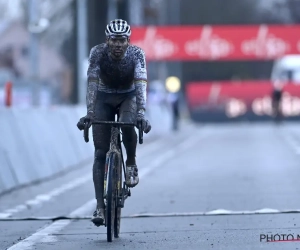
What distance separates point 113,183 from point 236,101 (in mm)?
53430

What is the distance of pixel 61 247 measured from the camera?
1019 cm

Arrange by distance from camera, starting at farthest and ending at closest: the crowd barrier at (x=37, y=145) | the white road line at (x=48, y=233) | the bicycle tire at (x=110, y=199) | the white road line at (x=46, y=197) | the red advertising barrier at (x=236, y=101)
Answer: the red advertising barrier at (x=236, y=101) < the crowd barrier at (x=37, y=145) < the white road line at (x=46, y=197) < the white road line at (x=48, y=233) < the bicycle tire at (x=110, y=199)

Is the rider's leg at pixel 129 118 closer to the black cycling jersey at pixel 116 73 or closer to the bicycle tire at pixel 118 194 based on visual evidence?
the black cycling jersey at pixel 116 73

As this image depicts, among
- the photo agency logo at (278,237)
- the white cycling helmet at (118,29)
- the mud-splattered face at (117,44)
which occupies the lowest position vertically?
the photo agency logo at (278,237)

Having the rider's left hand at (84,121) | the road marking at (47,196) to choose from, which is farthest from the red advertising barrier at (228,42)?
the rider's left hand at (84,121)

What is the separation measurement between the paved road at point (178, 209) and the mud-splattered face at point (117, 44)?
1605 mm

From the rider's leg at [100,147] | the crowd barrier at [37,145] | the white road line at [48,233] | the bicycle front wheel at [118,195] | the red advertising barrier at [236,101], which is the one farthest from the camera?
the red advertising barrier at [236,101]

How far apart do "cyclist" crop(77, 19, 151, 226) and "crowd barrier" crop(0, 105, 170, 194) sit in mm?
6172

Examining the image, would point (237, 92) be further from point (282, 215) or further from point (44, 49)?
point (282, 215)

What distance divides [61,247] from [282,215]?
10.8 ft

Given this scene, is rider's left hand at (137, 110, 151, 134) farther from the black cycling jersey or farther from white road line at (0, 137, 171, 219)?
white road line at (0, 137, 171, 219)

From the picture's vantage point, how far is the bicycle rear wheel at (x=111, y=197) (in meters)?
10.2

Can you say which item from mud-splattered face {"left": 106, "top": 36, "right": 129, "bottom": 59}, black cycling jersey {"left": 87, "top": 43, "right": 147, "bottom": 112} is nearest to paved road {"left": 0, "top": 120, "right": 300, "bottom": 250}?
black cycling jersey {"left": 87, "top": 43, "right": 147, "bottom": 112}

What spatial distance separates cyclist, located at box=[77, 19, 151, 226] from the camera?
416 inches
